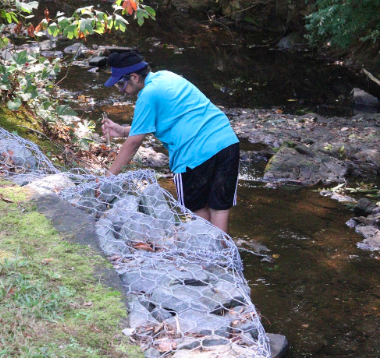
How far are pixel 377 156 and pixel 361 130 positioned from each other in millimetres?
1503

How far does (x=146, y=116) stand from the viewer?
12.7ft

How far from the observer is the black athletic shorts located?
400 centimetres

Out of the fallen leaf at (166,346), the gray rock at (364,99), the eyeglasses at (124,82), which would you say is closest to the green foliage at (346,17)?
the gray rock at (364,99)

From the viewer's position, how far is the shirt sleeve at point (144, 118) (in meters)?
3.87

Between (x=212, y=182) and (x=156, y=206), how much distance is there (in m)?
0.47

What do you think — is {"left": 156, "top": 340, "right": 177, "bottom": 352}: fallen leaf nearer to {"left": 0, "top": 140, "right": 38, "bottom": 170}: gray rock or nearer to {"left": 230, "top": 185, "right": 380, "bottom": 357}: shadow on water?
{"left": 230, "top": 185, "right": 380, "bottom": 357}: shadow on water

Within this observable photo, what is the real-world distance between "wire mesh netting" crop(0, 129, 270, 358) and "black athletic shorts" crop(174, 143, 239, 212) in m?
0.23

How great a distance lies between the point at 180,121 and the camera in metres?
3.96

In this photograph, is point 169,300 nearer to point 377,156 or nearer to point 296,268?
point 296,268

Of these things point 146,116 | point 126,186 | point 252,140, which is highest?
point 146,116

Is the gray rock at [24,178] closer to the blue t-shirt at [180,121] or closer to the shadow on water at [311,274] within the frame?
the blue t-shirt at [180,121]

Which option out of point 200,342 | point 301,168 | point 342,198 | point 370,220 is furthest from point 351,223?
point 200,342

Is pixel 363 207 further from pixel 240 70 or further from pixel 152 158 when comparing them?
pixel 240 70

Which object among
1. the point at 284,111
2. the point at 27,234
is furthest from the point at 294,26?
the point at 27,234
